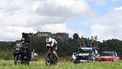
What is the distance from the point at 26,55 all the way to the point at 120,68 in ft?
47.9

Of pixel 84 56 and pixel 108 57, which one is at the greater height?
pixel 84 56

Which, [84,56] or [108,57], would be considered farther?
[108,57]

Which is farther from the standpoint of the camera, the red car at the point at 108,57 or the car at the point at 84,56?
the red car at the point at 108,57

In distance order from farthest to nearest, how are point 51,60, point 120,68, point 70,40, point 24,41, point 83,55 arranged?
point 70,40, point 83,55, point 24,41, point 51,60, point 120,68

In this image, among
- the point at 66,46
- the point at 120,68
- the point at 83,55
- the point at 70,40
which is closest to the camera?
the point at 120,68

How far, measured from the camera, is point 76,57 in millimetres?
44125

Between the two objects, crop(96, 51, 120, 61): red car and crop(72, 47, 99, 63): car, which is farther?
crop(96, 51, 120, 61): red car

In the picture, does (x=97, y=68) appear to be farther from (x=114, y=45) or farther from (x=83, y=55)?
(x=114, y=45)

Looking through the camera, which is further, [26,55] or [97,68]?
[26,55]

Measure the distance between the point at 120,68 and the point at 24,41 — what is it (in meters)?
14.4

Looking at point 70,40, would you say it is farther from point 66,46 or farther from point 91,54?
point 91,54

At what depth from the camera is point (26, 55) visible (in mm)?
29078

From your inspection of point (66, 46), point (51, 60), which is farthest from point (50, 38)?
point (66, 46)

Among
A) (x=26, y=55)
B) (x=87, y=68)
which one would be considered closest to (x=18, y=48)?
(x=26, y=55)
